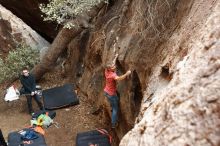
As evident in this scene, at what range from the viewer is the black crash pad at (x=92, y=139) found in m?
10.3

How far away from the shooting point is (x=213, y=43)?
4.75m

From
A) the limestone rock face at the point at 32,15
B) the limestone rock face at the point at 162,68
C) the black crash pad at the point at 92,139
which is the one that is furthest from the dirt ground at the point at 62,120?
the limestone rock face at the point at 32,15

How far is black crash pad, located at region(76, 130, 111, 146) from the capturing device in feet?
33.9

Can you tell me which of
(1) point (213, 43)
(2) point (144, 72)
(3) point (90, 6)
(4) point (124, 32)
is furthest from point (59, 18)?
(1) point (213, 43)

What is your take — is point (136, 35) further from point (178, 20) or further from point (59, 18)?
point (59, 18)

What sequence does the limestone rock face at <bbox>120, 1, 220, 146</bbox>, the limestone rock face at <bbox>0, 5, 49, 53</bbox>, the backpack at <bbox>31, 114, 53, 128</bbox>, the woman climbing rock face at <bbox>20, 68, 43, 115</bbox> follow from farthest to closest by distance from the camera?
the limestone rock face at <bbox>0, 5, 49, 53</bbox> < the woman climbing rock face at <bbox>20, 68, 43, 115</bbox> < the backpack at <bbox>31, 114, 53, 128</bbox> < the limestone rock face at <bbox>120, 1, 220, 146</bbox>

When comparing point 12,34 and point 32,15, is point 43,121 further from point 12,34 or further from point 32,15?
point 32,15

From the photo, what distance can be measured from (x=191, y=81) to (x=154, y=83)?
310 centimetres

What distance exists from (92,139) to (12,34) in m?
6.61

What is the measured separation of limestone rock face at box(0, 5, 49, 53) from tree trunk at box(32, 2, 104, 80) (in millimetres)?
Answer: 1434

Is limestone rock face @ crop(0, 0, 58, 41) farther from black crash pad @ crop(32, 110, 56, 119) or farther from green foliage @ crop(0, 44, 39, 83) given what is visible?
black crash pad @ crop(32, 110, 56, 119)

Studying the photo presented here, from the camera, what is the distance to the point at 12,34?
1532 cm

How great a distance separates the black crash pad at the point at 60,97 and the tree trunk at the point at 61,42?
49.4 inches

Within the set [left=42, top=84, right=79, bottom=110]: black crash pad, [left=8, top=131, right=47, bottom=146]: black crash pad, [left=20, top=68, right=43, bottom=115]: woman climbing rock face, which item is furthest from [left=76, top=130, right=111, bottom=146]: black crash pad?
[left=20, top=68, right=43, bottom=115]: woman climbing rock face
